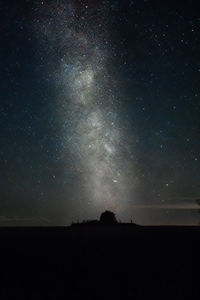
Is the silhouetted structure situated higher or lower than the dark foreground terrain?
higher

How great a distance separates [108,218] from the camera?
160 metres

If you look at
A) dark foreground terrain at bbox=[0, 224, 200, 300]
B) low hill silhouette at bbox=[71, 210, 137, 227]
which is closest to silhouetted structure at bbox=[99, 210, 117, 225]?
low hill silhouette at bbox=[71, 210, 137, 227]

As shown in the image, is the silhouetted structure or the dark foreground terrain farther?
the silhouetted structure

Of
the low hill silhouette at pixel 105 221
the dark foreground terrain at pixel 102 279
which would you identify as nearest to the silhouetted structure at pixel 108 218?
the low hill silhouette at pixel 105 221

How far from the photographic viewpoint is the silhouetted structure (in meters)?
159

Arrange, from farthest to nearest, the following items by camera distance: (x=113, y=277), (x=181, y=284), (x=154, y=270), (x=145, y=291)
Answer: (x=154, y=270), (x=113, y=277), (x=181, y=284), (x=145, y=291)

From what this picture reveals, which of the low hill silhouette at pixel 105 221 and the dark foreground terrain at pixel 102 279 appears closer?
the dark foreground terrain at pixel 102 279

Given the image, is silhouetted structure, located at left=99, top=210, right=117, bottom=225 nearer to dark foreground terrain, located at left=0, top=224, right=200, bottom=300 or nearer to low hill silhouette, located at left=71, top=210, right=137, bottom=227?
low hill silhouette, located at left=71, top=210, right=137, bottom=227

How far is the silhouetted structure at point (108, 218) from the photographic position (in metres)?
159

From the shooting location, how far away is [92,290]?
40.5ft

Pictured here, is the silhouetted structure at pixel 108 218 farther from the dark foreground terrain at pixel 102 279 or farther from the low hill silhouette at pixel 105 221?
the dark foreground terrain at pixel 102 279

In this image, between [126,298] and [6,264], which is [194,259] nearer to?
[126,298]

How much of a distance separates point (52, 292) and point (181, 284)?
5.55 metres

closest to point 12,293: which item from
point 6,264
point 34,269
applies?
point 34,269
